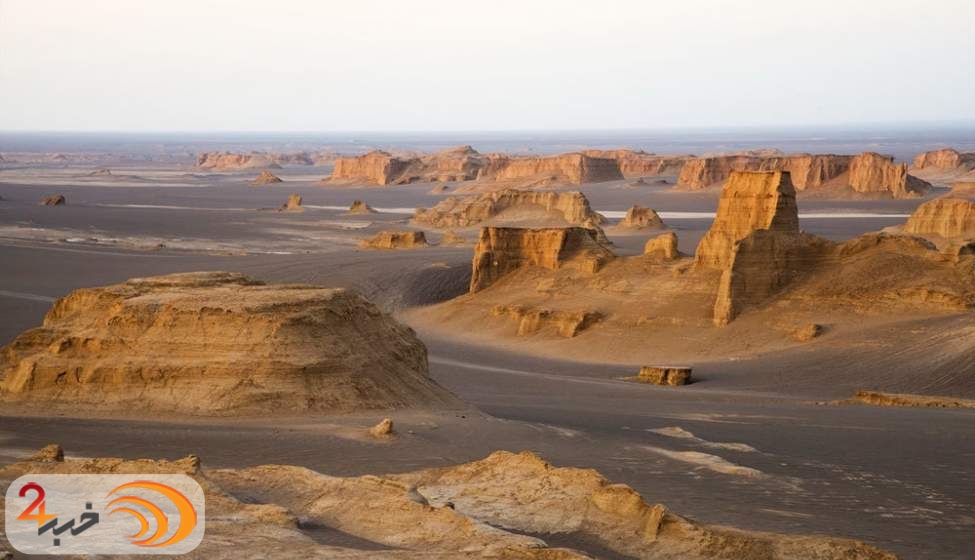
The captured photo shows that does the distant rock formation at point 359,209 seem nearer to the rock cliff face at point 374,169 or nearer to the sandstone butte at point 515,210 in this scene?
the sandstone butte at point 515,210

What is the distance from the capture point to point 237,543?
38.8ft

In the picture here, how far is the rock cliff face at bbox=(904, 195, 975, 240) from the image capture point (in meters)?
56.4

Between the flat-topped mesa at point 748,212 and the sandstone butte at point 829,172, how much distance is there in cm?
5973

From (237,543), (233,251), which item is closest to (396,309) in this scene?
(233,251)

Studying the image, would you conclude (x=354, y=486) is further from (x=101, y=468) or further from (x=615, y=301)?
(x=615, y=301)

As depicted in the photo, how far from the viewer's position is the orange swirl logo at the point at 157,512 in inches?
461

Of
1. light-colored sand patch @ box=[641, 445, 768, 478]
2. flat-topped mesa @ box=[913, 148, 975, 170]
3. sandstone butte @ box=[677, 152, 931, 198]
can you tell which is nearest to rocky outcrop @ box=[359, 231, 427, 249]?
light-colored sand patch @ box=[641, 445, 768, 478]

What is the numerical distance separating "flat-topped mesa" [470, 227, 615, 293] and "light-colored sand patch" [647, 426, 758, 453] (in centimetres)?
2514

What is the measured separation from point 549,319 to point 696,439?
68.6ft

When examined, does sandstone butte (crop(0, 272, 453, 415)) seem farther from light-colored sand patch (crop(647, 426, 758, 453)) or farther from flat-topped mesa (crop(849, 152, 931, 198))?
flat-topped mesa (crop(849, 152, 931, 198))

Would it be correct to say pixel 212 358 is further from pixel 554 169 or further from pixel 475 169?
pixel 475 169

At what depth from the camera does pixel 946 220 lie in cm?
5741

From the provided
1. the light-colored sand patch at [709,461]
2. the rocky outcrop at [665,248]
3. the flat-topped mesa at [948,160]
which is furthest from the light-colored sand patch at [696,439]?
the flat-topped mesa at [948,160]

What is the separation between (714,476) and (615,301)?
2406 centimetres
